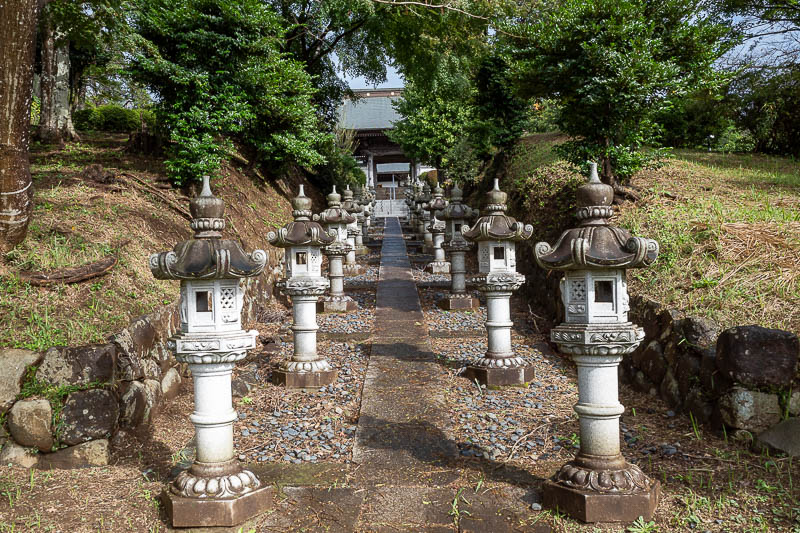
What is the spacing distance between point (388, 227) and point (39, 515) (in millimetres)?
22937

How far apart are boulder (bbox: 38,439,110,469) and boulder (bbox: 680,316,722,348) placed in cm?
500

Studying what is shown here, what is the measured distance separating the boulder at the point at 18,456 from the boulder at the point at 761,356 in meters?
5.44

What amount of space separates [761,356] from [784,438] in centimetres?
61

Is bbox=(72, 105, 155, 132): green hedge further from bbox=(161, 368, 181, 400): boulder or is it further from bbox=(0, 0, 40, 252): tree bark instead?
bbox=(161, 368, 181, 400): boulder

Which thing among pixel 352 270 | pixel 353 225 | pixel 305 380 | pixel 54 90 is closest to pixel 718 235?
pixel 305 380

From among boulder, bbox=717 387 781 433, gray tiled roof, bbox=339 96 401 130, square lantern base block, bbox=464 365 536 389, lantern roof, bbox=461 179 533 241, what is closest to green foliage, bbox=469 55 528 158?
lantern roof, bbox=461 179 533 241

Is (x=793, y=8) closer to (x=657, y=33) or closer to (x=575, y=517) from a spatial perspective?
(x=657, y=33)

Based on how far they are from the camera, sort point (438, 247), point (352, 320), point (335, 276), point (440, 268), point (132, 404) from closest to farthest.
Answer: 1. point (132, 404)
2. point (352, 320)
3. point (335, 276)
4. point (440, 268)
5. point (438, 247)

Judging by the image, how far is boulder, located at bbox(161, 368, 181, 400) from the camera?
17.9ft

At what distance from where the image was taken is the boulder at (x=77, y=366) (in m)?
4.36

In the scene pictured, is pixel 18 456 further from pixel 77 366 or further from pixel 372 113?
pixel 372 113

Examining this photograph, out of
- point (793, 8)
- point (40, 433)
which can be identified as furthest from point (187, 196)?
point (793, 8)

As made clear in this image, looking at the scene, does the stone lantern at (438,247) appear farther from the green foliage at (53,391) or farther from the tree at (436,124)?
the green foliage at (53,391)

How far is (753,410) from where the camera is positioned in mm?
4297
